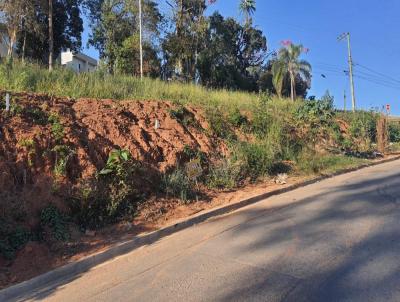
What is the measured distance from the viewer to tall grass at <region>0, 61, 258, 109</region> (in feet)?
40.2

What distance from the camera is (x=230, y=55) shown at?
45.8m

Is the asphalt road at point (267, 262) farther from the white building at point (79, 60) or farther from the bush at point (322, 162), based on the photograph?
the white building at point (79, 60)

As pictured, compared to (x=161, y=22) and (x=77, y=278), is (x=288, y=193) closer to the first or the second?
(x=77, y=278)

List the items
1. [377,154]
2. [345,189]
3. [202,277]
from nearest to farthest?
[202,277] < [345,189] < [377,154]

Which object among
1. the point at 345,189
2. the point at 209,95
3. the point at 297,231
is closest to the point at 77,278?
the point at 297,231

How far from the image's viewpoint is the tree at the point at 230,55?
3891 cm

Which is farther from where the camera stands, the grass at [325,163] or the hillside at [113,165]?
the grass at [325,163]

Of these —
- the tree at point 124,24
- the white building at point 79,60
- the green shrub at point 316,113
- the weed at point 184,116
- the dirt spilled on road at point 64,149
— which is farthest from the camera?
the white building at point 79,60

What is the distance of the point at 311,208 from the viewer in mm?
9320

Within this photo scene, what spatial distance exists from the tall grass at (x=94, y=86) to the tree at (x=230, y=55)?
2025cm

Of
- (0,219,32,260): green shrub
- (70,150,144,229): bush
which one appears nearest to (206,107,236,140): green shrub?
(70,150,144,229): bush

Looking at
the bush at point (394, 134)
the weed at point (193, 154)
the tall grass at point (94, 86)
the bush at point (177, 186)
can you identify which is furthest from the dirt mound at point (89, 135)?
the bush at point (394, 134)

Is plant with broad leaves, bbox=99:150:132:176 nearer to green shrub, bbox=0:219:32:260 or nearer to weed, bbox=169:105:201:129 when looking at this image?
green shrub, bbox=0:219:32:260

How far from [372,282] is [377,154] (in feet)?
52.1
